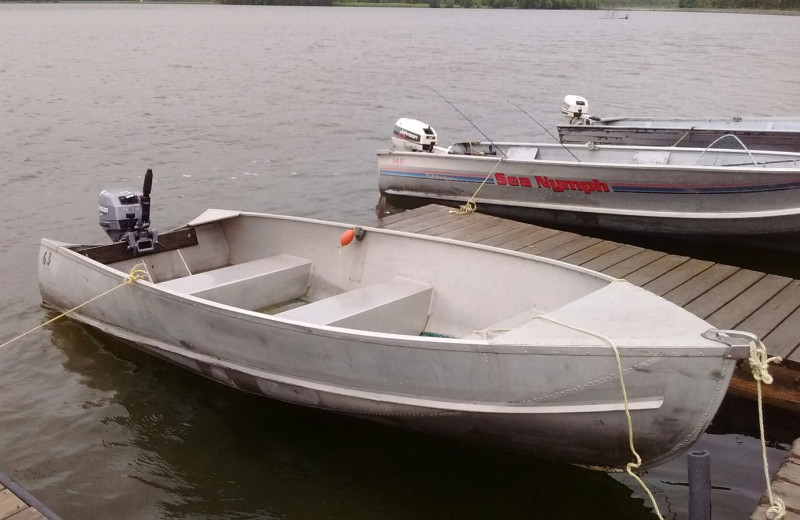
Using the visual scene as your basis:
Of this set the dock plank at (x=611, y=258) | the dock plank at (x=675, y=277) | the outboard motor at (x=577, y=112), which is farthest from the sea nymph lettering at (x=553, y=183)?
the outboard motor at (x=577, y=112)

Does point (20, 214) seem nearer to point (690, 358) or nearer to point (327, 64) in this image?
point (690, 358)

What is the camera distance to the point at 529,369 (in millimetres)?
4586

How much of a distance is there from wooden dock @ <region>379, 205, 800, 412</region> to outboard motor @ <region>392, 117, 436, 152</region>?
1902mm

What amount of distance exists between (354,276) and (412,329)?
102cm

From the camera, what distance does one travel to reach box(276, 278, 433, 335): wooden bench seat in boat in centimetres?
603

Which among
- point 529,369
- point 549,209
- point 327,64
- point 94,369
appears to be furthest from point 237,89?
point 529,369

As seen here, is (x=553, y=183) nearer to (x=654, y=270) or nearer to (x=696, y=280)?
(x=654, y=270)

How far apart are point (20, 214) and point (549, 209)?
28.4ft

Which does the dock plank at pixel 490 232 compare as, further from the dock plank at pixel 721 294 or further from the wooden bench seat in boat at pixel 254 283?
the dock plank at pixel 721 294

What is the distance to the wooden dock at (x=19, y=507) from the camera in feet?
13.3

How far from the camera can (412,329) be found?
6.51 meters

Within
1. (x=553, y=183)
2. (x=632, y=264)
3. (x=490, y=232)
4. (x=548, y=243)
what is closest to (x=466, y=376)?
(x=632, y=264)

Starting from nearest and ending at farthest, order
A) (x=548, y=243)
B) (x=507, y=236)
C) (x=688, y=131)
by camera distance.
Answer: (x=548, y=243) < (x=507, y=236) < (x=688, y=131)

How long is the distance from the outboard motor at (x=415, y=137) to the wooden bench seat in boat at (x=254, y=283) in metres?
4.61
